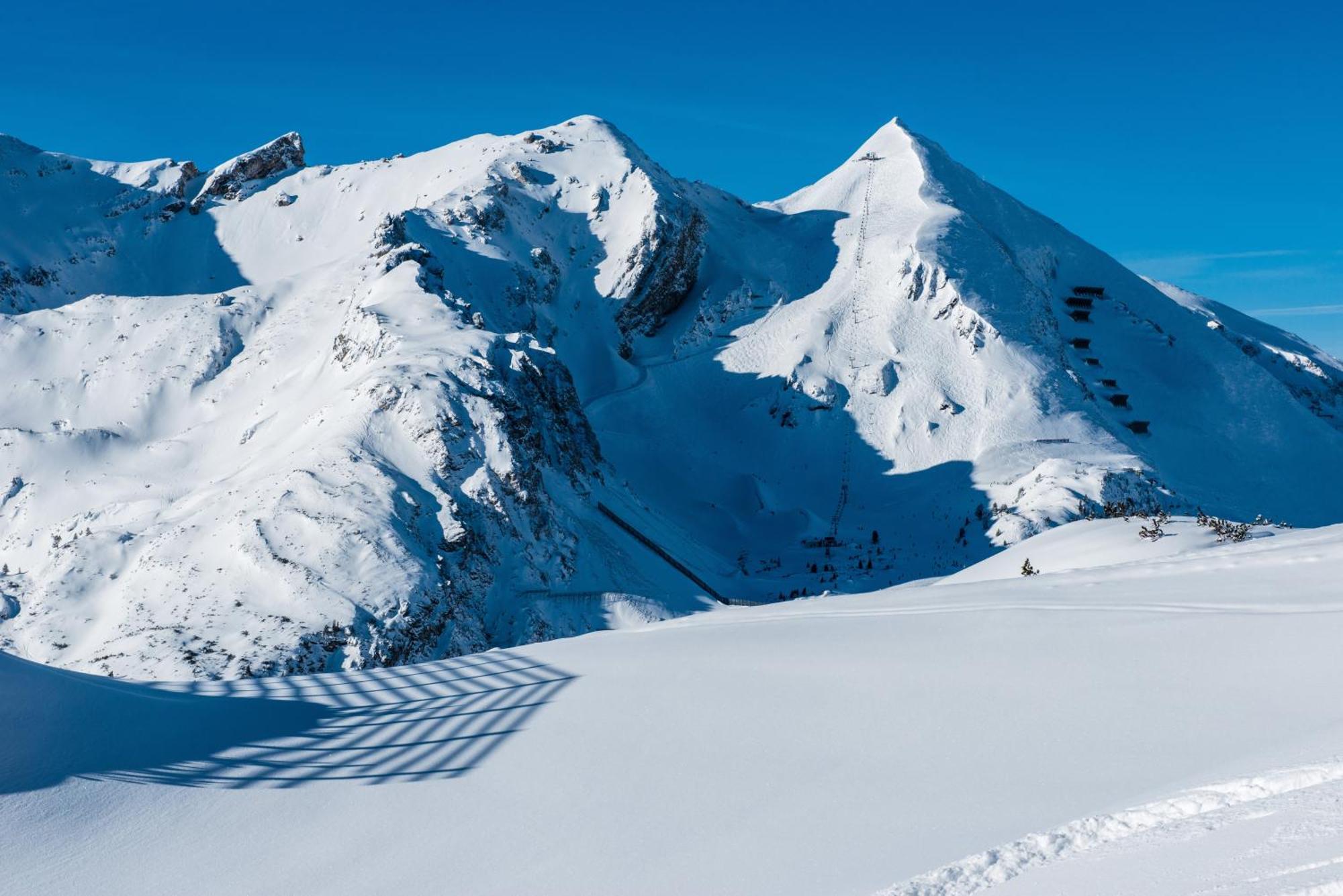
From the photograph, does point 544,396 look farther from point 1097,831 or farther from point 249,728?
point 1097,831

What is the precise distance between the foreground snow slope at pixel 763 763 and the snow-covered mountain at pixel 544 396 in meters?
12.1

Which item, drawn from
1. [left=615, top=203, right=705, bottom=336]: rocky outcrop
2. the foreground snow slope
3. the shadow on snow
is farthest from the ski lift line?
[left=615, top=203, right=705, bottom=336]: rocky outcrop

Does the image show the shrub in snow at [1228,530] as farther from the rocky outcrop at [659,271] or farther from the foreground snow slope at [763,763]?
the rocky outcrop at [659,271]

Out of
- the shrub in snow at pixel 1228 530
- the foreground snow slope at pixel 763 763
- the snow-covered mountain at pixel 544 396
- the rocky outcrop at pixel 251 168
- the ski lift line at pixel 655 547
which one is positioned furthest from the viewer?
the rocky outcrop at pixel 251 168

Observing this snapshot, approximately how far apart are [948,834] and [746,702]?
8.91 ft

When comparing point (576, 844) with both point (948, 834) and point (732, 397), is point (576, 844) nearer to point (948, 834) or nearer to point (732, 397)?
point (948, 834)

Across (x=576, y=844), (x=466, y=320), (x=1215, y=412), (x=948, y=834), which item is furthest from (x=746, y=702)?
(x=1215, y=412)

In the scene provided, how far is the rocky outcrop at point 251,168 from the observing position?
64.2m

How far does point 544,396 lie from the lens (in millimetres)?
31688

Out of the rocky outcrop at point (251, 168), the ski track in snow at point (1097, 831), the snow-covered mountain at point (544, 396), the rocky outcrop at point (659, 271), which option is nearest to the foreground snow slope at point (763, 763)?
the ski track in snow at point (1097, 831)

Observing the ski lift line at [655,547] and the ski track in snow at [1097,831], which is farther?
the ski lift line at [655,547]

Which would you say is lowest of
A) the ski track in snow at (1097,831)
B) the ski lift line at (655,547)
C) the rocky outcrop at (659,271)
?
the ski track in snow at (1097,831)

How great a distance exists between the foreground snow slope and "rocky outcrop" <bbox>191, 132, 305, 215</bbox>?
62.5 metres

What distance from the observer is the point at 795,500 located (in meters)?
44.3
